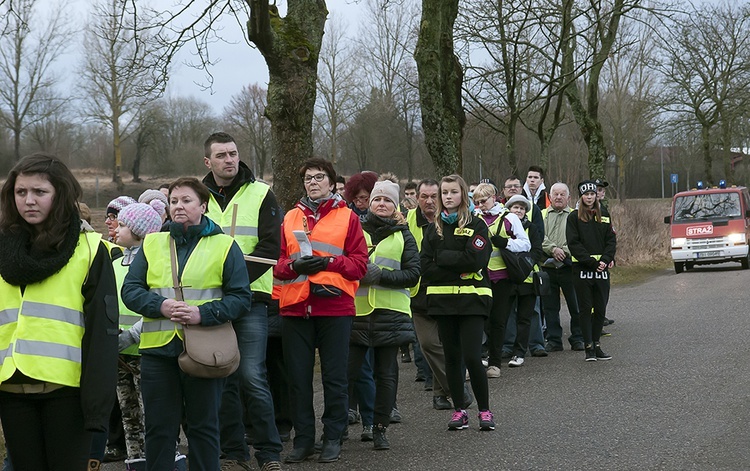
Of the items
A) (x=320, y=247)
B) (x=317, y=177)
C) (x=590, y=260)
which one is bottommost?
(x=590, y=260)

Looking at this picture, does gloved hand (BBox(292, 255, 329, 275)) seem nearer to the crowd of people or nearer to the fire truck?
the crowd of people

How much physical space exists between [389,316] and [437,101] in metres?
9.22

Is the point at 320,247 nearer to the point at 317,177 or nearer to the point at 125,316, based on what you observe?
the point at 317,177

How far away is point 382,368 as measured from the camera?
321 inches

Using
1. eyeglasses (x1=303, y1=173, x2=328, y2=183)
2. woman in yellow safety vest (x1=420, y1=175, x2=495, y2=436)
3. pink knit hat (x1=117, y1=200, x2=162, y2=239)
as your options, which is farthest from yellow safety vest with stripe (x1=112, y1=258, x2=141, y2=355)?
woman in yellow safety vest (x1=420, y1=175, x2=495, y2=436)

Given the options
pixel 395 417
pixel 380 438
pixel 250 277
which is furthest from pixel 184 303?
pixel 395 417

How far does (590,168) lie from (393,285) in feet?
61.2

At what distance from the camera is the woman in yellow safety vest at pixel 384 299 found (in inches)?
319

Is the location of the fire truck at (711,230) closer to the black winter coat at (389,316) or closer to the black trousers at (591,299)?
the black trousers at (591,299)

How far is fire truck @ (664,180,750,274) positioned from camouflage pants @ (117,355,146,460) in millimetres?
22531

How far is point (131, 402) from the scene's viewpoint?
23.5 feet

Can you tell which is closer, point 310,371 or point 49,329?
point 49,329

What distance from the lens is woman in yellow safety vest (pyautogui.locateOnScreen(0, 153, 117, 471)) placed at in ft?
14.6

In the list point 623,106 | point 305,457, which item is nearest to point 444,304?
point 305,457
